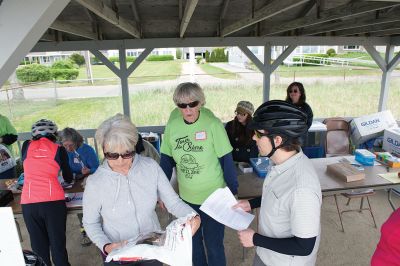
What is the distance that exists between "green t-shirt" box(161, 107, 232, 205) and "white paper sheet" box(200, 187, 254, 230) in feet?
0.87

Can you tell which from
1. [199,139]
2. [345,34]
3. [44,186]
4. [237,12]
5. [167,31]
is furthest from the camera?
[345,34]

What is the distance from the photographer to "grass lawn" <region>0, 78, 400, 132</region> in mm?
10594

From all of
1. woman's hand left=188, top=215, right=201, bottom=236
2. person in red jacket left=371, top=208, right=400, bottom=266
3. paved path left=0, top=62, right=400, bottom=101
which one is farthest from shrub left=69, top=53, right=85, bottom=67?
person in red jacket left=371, top=208, right=400, bottom=266

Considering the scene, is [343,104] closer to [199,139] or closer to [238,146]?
[238,146]

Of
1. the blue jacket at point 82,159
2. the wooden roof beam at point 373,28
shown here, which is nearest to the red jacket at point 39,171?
the blue jacket at point 82,159

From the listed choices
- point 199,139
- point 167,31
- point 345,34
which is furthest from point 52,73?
point 199,139

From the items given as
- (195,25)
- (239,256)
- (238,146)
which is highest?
(195,25)

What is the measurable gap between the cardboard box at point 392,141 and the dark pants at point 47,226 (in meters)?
4.25

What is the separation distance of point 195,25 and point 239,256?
3558mm

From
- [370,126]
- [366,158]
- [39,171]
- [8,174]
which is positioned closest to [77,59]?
[8,174]

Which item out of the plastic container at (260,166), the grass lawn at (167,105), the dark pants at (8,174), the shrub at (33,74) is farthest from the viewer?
the shrub at (33,74)

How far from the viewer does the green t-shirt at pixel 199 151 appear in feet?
6.52

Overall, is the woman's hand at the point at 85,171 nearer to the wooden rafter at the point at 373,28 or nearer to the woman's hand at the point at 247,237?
the woman's hand at the point at 247,237

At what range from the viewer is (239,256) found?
2990mm
